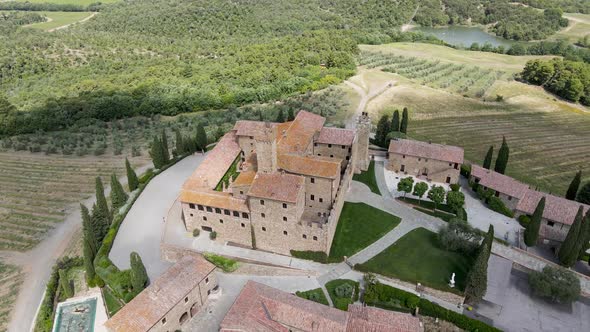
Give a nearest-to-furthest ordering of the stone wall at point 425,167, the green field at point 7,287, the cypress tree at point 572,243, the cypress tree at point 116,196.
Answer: the cypress tree at point 572,243, the green field at point 7,287, the cypress tree at point 116,196, the stone wall at point 425,167

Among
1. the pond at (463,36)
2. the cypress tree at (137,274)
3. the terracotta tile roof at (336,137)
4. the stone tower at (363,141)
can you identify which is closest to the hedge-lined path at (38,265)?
the cypress tree at (137,274)

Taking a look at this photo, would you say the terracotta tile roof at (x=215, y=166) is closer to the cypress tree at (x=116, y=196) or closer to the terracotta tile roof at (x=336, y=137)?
the terracotta tile roof at (x=336, y=137)

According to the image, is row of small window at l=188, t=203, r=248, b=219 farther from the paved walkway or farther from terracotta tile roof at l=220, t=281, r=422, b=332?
terracotta tile roof at l=220, t=281, r=422, b=332

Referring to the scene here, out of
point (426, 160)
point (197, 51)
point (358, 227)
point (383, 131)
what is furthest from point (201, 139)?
point (197, 51)

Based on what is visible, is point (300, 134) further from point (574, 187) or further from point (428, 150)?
point (574, 187)

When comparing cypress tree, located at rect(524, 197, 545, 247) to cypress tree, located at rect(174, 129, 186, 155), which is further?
cypress tree, located at rect(174, 129, 186, 155)

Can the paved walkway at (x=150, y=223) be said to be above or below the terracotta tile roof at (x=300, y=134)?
below

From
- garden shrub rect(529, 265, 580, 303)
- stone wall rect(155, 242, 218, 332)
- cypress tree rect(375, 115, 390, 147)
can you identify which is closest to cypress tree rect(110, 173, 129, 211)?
stone wall rect(155, 242, 218, 332)

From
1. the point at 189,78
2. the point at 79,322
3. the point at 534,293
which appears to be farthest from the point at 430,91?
the point at 79,322
